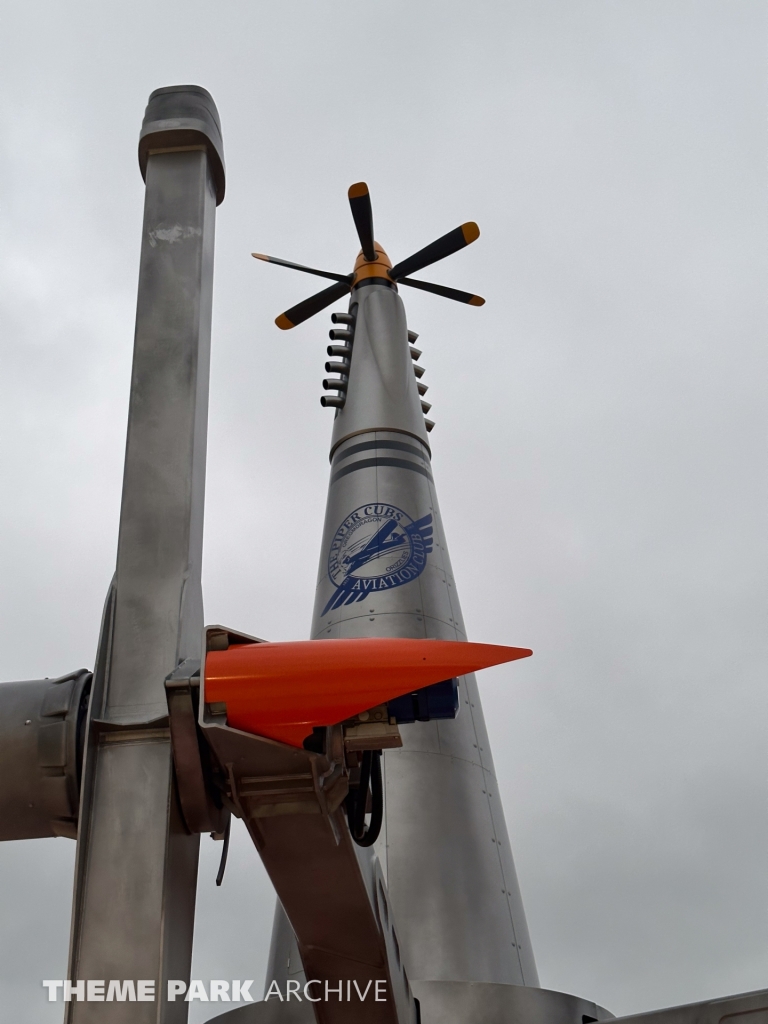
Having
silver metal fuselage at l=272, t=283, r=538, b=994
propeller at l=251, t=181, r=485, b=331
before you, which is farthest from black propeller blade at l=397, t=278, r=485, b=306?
silver metal fuselage at l=272, t=283, r=538, b=994

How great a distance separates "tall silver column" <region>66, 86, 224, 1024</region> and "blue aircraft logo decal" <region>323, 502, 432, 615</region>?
17.9 ft

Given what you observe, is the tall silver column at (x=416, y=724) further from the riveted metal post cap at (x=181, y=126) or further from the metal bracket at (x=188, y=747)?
the riveted metal post cap at (x=181, y=126)

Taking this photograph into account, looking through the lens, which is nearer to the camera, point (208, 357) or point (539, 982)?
point (208, 357)

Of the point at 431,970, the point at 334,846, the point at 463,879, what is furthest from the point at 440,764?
the point at 334,846

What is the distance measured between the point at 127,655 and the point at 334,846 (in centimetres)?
130

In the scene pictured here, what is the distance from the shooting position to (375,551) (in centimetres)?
1066

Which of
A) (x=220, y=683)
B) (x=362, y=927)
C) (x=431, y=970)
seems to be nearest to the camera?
(x=220, y=683)

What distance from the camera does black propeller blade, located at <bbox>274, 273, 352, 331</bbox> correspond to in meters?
15.1

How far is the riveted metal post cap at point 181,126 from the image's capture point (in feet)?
17.7

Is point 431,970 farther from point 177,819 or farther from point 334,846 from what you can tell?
point 177,819

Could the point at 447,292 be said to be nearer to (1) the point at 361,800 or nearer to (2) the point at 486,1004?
(2) the point at 486,1004

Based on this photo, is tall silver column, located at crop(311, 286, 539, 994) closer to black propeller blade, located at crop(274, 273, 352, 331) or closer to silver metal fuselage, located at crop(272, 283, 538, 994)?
silver metal fuselage, located at crop(272, 283, 538, 994)

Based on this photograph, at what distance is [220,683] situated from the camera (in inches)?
149

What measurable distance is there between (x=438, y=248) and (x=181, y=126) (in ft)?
30.4
